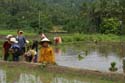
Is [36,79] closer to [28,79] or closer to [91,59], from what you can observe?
[28,79]

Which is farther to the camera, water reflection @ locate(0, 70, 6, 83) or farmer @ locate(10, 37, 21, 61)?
farmer @ locate(10, 37, 21, 61)

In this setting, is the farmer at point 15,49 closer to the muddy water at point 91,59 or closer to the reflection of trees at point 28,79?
the muddy water at point 91,59

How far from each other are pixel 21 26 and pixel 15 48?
41.1 m

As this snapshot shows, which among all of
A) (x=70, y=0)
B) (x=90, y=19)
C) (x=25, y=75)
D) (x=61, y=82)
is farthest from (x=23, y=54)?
(x=70, y=0)

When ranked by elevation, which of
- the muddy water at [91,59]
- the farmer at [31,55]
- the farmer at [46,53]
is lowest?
the muddy water at [91,59]

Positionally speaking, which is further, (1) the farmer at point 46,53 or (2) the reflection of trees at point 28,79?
(1) the farmer at point 46,53

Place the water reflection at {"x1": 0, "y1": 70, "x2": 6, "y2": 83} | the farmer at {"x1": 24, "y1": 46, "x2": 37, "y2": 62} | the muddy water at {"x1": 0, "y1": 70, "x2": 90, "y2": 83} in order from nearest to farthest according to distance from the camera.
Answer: the muddy water at {"x1": 0, "y1": 70, "x2": 90, "y2": 83} → the water reflection at {"x1": 0, "y1": 70, "x2": 6, "y2": 83} → the farmer at {"x1": 24, "y1": 46, "x2": 37, "y2": 62}

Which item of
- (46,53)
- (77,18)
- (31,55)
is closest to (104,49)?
(31,55)

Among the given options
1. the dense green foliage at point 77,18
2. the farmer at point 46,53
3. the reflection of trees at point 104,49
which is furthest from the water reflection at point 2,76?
the dense green foliage at point 77,18

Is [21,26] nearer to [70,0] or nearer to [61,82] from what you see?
[61,82]

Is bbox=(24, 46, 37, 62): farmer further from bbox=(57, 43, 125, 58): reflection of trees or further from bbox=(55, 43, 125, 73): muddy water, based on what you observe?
bbox=(57, 43, 125, 58): reflection of trees

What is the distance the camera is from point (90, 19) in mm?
50875

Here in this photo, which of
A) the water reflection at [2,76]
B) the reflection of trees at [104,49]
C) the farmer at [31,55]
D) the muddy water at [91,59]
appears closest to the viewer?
the water reflection at [2,76]

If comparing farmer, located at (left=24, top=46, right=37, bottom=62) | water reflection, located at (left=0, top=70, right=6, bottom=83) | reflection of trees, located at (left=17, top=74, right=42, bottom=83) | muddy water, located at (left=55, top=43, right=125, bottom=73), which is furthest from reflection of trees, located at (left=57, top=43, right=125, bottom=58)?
reflection of trees, located at (left=17, top=74, right=42, bottom=83)
